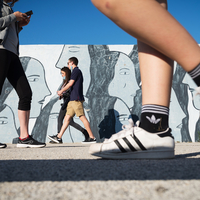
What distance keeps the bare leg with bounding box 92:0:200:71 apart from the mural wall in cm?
508

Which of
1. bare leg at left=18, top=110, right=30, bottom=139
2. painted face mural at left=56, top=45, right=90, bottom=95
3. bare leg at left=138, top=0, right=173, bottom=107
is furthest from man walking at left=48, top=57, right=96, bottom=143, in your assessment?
bare leg at left=138, top=0, right=173, bottom=107

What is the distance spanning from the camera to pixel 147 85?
1.09 meters

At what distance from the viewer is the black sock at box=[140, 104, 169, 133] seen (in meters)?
1.04

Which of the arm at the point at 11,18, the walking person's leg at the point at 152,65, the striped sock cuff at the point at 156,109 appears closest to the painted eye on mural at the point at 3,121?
the arm at the point at 11,18

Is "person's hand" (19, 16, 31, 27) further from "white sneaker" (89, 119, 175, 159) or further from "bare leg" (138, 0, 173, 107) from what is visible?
"white sneaker" (89, 119, 175, 159)

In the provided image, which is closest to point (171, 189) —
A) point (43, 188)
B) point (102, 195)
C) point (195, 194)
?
point (195, 194)

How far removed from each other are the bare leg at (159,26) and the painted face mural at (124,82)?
5.17 meters

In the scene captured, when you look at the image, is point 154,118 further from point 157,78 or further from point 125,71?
point 125,71

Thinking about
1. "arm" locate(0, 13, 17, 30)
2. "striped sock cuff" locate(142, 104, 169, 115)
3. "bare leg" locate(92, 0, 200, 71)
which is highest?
"arm" locate(0, 13, 17, 30)

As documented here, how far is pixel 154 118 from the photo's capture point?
104 centimetres

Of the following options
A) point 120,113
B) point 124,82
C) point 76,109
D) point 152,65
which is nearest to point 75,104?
point 76,109

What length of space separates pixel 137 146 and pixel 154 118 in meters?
0.16

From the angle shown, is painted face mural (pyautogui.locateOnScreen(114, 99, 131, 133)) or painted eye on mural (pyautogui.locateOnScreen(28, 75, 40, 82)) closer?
painted face mural (pyautogui.locateOnScreen(114, 99, 131, 133))

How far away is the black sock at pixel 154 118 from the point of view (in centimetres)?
104
